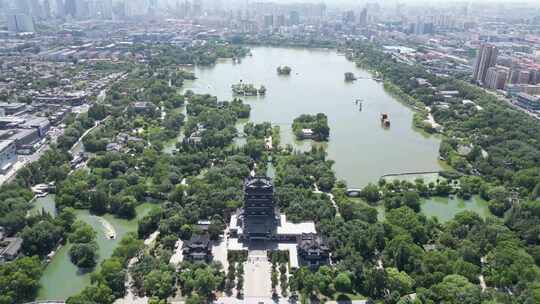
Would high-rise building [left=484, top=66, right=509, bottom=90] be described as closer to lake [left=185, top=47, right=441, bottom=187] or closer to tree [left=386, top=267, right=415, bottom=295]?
lake [left=185, top=47, right=441, bottom=187]

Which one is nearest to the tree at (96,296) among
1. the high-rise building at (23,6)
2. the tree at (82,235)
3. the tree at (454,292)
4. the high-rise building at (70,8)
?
the tree at (82,235)

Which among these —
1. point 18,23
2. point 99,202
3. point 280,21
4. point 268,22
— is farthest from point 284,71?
point 18,23

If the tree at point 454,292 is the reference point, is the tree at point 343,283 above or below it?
below

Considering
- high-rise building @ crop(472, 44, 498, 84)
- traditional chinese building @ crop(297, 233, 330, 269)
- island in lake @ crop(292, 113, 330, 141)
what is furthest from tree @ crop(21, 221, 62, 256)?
high-rise building @ crop(472, 44, 498, 84)

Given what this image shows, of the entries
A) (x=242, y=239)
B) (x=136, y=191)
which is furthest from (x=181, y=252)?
(x=136, y=191)

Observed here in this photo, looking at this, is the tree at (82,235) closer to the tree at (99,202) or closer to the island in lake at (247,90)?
the tree at (99,202)
